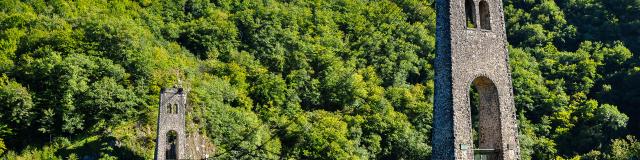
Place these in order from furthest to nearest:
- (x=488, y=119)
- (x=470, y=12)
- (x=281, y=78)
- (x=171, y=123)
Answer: (x=281, y=78), (x=171, y=123), (x=470, y=12), (x=488, y=119)

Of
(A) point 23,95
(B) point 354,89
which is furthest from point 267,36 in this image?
(A) point 23,95

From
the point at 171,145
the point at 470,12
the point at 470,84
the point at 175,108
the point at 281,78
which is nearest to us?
the point at 470,84

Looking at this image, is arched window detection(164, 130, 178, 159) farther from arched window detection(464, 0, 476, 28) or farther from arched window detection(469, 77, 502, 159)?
arched window detection(469, 77, 502, 159)

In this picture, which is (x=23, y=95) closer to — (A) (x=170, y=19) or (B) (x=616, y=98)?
(A) (x=170, y=19)

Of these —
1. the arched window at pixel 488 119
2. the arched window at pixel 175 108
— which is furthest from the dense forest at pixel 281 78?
the arched window at pixel 488 119

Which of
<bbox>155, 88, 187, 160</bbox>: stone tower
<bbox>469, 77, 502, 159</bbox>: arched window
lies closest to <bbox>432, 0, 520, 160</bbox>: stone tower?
<bbox>469, 77, 502, 159</bbox>: arched window

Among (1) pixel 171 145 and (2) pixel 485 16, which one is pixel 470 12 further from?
(1) pixel 171 145

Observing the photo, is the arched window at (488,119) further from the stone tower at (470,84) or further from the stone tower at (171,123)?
the stone tower at (171,123)

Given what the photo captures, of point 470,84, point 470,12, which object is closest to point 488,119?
point 470,84
